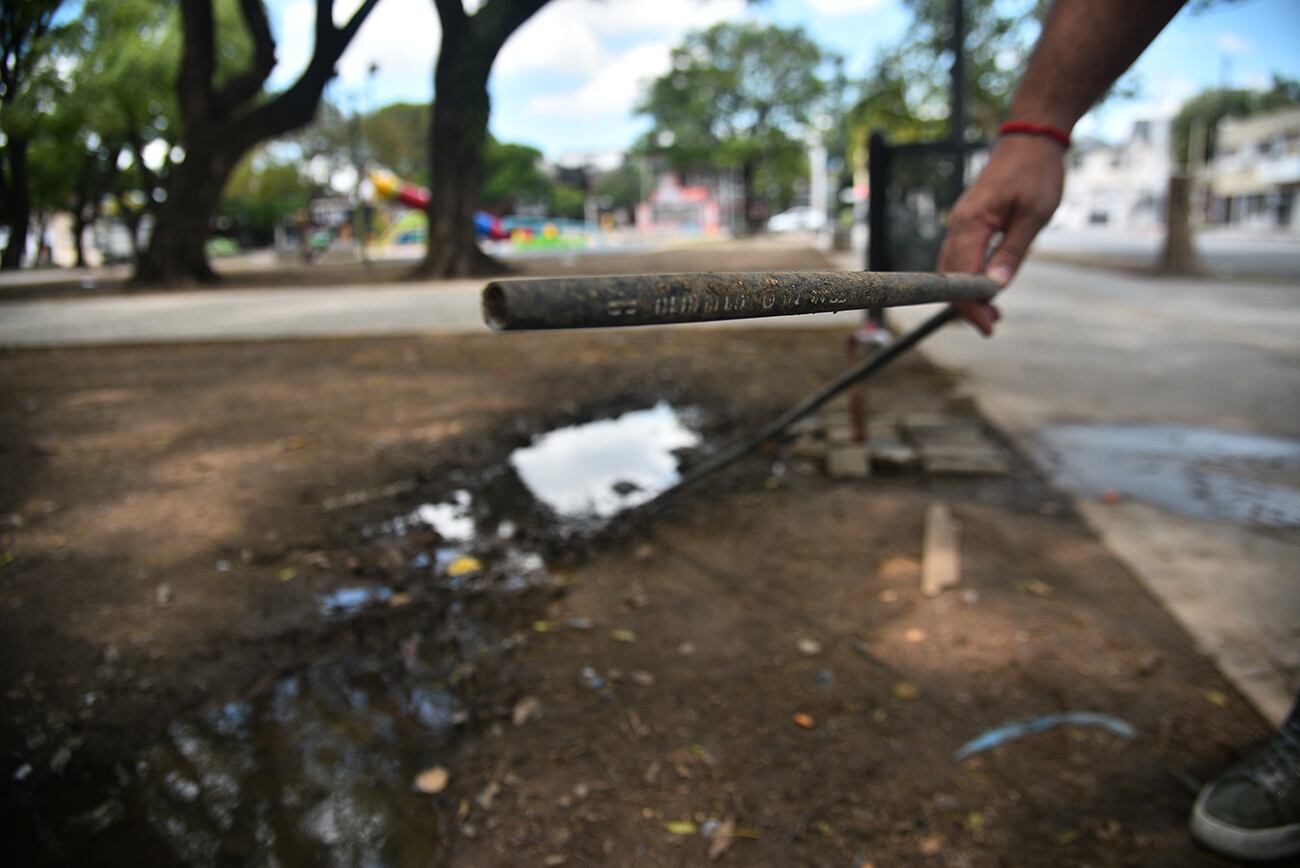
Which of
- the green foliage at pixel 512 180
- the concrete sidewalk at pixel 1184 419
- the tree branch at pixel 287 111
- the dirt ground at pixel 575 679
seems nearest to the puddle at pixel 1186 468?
the concrete sidewalk at pixel 1184 419

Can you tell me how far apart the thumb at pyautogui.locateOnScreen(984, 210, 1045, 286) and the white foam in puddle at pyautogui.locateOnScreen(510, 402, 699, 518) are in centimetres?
191

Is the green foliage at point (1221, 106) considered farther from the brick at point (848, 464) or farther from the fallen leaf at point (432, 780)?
the fallen leaf at point (432, 780)

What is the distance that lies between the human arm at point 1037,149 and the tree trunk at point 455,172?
569 inches

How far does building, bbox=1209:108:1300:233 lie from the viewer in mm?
47094

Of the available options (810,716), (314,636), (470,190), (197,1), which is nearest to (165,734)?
(314,636)

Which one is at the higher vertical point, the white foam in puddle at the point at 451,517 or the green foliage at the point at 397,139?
the green foliage at the point at 397,139

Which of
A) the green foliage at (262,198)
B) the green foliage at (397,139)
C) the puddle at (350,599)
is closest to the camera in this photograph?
the puddle at (350,599)

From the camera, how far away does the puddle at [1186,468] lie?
3.23 meters

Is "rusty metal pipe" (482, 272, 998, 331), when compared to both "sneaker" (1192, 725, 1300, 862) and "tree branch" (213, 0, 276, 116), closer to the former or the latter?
"sneaker" (1192, 725, 1300, 862)

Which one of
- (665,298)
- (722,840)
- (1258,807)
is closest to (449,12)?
(722,840)

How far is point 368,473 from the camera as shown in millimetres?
3887

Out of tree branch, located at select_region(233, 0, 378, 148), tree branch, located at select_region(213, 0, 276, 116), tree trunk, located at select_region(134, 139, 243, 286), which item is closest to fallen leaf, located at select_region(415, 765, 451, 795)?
tree branch, located at select_region(213, 0, 276, 116)

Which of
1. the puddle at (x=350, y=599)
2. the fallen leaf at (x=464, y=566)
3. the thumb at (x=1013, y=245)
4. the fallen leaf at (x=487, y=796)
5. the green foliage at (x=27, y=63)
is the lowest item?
the fallen leaf at (x=487, y=796)

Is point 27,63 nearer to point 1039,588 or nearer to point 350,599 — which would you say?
point 350,599
